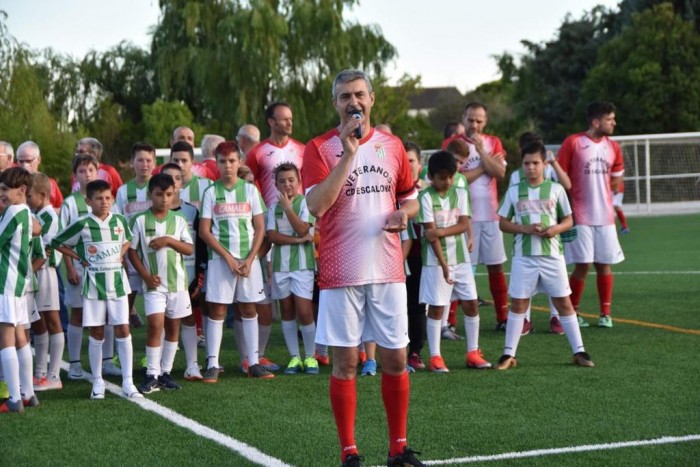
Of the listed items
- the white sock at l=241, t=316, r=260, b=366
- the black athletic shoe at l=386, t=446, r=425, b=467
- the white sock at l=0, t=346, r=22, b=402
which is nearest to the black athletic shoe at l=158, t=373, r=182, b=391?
the white sock at l=241, t=316, r=260, b=366

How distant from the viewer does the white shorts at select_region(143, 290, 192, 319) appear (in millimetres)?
8016

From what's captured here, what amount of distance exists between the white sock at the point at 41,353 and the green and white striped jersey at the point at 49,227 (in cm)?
57

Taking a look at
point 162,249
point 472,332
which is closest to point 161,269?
point 162,249

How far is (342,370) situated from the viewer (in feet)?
17.8

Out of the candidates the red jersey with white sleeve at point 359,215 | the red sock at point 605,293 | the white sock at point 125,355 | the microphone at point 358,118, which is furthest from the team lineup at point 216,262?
the microphone at point 358,118

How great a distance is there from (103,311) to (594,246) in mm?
5299

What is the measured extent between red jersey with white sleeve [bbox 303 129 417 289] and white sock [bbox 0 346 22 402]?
286 centimetres

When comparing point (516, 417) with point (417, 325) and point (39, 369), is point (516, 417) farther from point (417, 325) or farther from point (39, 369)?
point (39, 369)

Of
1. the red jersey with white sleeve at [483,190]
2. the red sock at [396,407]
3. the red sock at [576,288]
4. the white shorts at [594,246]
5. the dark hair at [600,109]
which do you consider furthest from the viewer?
the red jersey with white sleeve at [483,190]

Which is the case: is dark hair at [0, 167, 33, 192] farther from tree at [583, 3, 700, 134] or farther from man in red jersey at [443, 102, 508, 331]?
tree at [583, 3, 700, 134]

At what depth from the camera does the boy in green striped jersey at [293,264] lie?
871 cm

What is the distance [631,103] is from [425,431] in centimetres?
3710

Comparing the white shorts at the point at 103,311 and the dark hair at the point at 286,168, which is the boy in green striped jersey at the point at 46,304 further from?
the dark hair at the point at 286,168

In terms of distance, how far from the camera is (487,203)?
1098 centimetres
